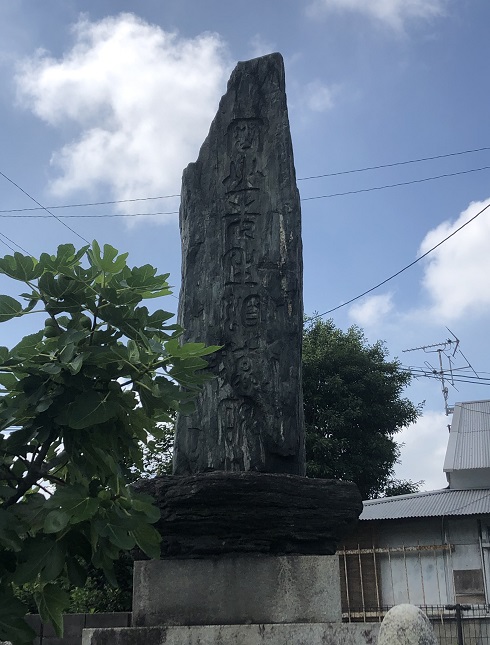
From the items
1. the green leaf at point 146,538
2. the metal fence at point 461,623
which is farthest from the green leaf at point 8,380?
the metal fence at point 461,623

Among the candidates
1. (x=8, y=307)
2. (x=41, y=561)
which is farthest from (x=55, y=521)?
(x=8, y=307)

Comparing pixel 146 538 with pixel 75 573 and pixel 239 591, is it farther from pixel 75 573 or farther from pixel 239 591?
pixel 239 591

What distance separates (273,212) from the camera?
4.62 m

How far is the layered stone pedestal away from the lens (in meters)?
3.52

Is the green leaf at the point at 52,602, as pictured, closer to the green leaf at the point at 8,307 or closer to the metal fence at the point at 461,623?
the green leaf at the point at 8,307

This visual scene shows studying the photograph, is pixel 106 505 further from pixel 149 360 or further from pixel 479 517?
pixel 479 517

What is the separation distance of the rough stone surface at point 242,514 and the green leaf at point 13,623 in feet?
4.54

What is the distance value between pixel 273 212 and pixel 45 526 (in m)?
2.88

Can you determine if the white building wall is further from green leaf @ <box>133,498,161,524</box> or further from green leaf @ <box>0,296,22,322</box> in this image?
green leaf @ <box>0,296,22,322</box>

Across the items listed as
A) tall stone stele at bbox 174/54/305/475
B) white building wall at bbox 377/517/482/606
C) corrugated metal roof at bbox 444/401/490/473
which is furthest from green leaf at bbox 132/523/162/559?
corrugated metal roof at bbox 444/401/490/473

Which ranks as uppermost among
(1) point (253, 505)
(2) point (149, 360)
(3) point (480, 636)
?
(2) point (149, 360)

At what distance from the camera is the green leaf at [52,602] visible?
2340 millimetres

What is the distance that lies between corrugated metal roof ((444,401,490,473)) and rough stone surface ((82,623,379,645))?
13.8 meters

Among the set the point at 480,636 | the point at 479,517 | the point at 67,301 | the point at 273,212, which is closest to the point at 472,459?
the point at 479,517
